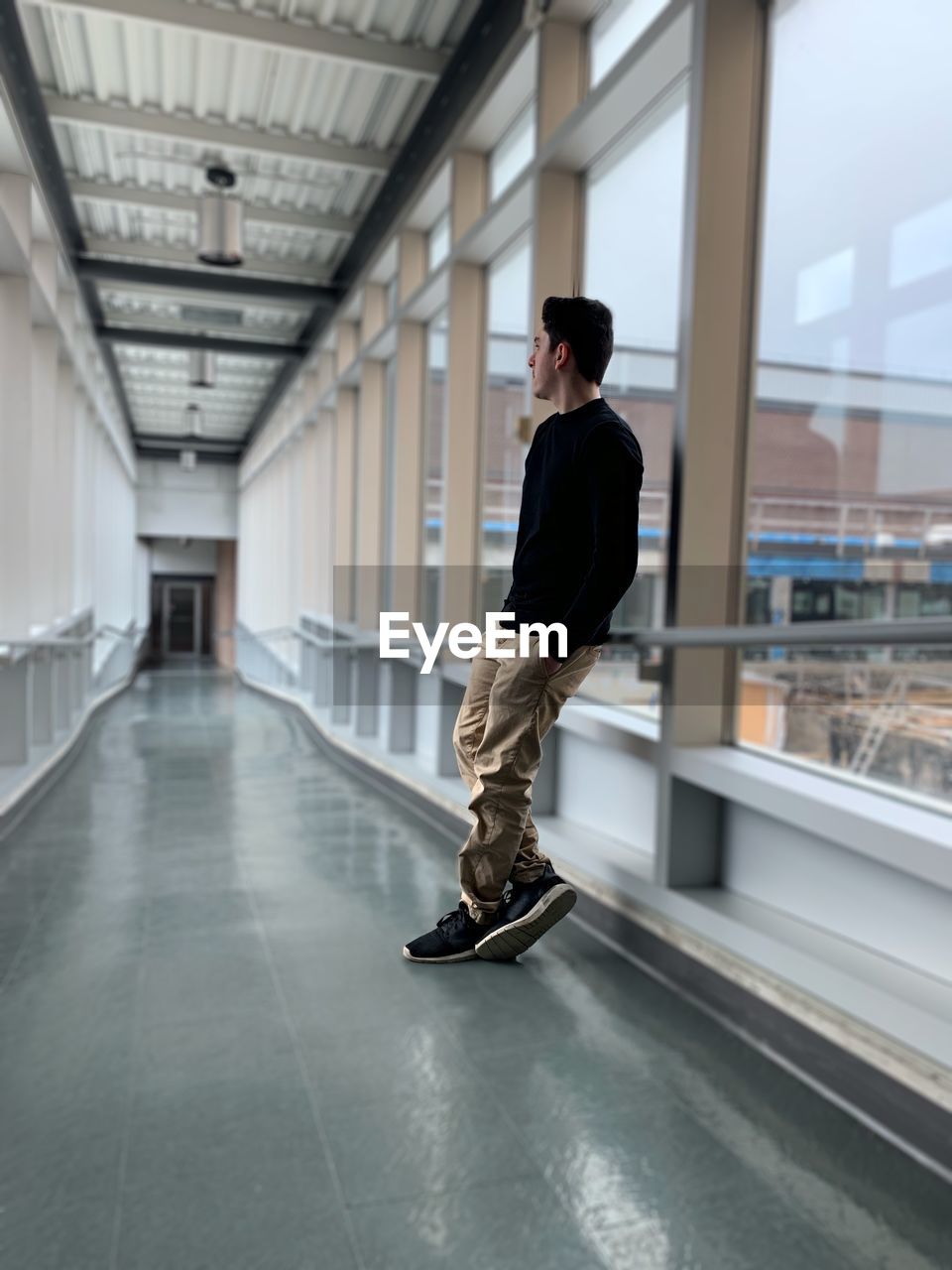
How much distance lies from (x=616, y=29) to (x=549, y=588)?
405cm

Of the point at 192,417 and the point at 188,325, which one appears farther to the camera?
the point at 192,417

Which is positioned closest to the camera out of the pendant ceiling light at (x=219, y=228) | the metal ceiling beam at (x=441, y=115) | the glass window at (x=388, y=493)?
the metal ceiling beam at (x=441, y=115)

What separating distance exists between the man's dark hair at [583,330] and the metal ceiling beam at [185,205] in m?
7.90

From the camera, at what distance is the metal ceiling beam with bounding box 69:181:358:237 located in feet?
24.6

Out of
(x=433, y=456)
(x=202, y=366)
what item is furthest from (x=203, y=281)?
(x=433, y=456)

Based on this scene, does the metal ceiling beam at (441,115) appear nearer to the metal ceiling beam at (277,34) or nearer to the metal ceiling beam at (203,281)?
the metal ceiling beam at (277,34)

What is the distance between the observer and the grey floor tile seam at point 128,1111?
169 centimetres

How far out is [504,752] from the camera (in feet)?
2.39

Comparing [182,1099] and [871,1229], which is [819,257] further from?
[182,1099]

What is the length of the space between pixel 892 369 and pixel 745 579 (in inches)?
34.6

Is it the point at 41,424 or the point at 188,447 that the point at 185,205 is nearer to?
the point at 41,424

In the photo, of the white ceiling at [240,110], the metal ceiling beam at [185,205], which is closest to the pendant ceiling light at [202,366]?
the white ceiling at [240,110]

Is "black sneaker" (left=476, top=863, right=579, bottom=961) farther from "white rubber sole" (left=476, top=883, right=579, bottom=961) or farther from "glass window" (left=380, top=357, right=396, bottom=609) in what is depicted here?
"glass window" (left=380, top=357, right=396, bottom=609)

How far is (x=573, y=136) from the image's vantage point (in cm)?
336
